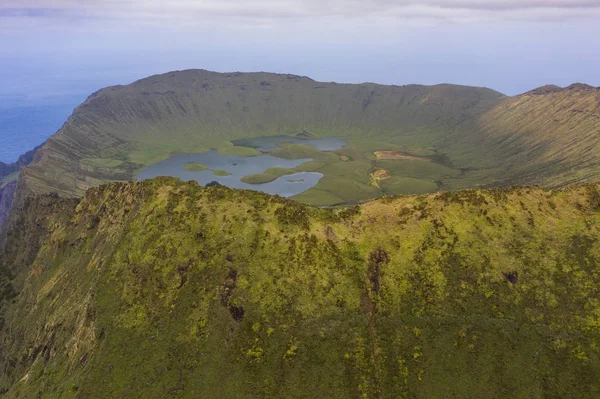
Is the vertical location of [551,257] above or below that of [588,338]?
above

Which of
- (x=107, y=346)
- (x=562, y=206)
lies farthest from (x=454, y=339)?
(x=107, y=346)

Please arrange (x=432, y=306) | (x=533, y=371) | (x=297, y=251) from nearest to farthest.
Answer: (x=533, y=371)
(x=432, y=306)
(x=297, y=251)

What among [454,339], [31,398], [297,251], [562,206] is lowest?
[31,398]

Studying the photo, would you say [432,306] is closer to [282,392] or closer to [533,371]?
[533,371]

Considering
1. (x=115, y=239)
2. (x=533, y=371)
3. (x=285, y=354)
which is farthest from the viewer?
(x=115, y=239)

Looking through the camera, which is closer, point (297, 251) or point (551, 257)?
point (551, 257)

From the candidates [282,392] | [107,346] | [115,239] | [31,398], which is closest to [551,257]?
[282,392]
